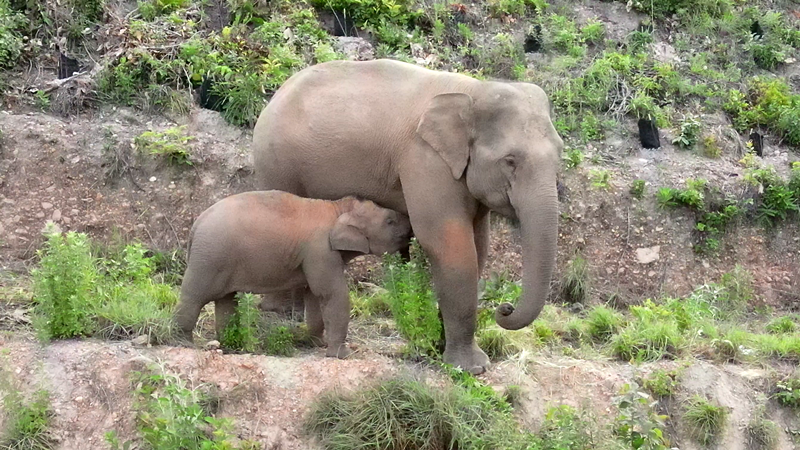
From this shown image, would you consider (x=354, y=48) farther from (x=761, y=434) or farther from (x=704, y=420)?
(x=761, y=434)

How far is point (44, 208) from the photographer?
11.3 meters

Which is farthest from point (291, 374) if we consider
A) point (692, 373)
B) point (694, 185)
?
point (694, 185)

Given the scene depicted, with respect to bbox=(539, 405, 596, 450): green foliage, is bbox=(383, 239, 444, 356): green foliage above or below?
above

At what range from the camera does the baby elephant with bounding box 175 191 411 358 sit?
7.67 meters

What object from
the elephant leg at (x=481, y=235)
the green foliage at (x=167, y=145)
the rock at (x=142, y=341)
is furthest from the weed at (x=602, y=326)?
the green foliage at (x=167, y=145)

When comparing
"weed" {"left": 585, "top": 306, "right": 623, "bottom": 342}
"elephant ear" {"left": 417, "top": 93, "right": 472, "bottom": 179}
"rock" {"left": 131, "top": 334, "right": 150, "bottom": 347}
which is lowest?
"weed" {"left": 585, "top": 306, "right": 623, "bottom": 342}

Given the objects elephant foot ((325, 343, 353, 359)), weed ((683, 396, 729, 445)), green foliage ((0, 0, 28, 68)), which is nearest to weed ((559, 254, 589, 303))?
weed ((683, 396, 729, 445))

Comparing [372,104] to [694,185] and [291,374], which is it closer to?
[291,374]

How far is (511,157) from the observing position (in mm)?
7254

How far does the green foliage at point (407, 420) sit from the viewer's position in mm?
7031

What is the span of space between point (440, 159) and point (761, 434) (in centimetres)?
363

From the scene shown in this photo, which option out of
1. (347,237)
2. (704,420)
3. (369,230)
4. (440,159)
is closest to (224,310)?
(347,237)

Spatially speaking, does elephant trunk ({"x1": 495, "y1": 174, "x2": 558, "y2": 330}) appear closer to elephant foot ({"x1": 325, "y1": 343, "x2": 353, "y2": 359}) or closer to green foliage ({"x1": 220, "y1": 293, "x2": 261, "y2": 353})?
elephant foot ({"x1": 325, "y1": 343, "x2": 353, "y2": 359})

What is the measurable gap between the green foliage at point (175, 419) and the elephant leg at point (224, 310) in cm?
89
